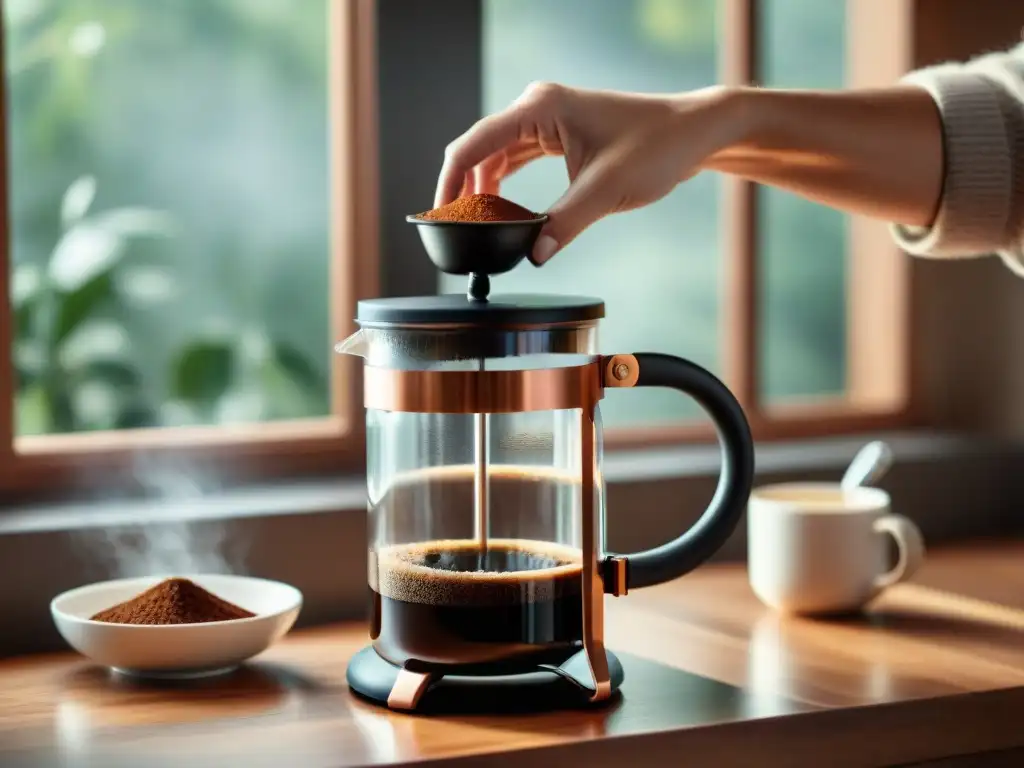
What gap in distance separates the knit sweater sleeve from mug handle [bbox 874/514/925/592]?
0.99ft

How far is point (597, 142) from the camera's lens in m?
1.24

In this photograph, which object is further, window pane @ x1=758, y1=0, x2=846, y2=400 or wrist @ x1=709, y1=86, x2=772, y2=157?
window pane @ x1=758, y1=0, x2=846, y2=400

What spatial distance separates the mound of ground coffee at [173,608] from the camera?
123 cm

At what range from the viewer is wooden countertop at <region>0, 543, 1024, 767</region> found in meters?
1.06

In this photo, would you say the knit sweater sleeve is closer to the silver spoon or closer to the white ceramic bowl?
the silver spoon

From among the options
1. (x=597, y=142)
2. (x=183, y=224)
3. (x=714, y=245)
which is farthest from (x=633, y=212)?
(x=597, y=142)

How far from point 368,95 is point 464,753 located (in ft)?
2.87

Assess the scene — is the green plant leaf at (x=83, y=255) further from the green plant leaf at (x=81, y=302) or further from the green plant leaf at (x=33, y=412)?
the green plant leaf at (x=33, y=412)

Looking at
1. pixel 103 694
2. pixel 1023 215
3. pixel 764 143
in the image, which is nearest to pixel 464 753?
pixel 103 694

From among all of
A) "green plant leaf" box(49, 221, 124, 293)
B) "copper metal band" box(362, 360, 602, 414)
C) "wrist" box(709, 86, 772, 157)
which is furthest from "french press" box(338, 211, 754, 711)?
"green plant leaf" box(49, 221, 124, 293)

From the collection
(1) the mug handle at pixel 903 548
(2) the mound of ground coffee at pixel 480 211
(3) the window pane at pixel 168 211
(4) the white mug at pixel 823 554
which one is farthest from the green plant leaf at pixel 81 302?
(1) the mug handle at pixel 903 548

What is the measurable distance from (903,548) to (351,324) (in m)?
0.68

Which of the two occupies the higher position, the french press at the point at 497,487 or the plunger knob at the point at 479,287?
the plunger knob at the point at 479,287

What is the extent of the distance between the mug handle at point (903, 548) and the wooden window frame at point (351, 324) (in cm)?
45
